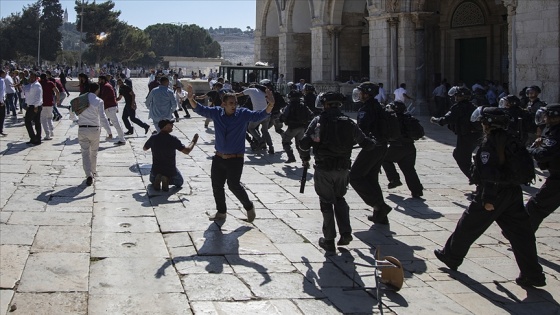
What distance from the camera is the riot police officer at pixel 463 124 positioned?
9688 mm

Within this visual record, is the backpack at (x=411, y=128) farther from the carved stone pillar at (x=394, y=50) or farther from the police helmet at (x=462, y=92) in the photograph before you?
the carved stone pillar at (x=394, y=50)

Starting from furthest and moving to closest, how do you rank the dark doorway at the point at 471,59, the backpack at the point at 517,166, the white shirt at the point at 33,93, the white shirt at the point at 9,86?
the dark doorway at the point at 471,59 → the white shirt at the point at 9,86 → the white shirt at the point at 33,93 → the backpack at the point at 517,166

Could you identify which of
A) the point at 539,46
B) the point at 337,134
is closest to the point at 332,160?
→ the point at 337,134

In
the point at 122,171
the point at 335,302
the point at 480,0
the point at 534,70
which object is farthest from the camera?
the point at 480,0

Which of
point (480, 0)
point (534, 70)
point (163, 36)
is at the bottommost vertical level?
point (534, 70)

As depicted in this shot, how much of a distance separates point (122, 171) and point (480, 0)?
15.6m

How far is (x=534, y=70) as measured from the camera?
16.0 meters

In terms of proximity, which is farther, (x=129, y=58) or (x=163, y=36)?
(x=163, y=36)

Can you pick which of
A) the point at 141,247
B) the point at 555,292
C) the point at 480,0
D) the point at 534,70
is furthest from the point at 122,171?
the point at 480,0

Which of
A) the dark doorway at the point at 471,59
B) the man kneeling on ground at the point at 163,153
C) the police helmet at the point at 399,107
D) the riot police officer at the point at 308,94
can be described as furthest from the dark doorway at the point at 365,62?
the man kneeling on ground at the point at 163,153

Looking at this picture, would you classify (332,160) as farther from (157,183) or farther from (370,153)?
(157,183)

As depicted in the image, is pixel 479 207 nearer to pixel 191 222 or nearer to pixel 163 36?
pixel 191 222

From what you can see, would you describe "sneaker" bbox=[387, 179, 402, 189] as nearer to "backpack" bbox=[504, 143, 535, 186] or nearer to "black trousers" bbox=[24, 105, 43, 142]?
"backpack" bbox=[504, 143, 535, 186]

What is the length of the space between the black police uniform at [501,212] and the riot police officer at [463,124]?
3.54 m
